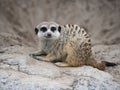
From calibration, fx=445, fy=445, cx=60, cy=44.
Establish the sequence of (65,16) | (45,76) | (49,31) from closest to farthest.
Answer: (45,76)
(49,31)
(65,16)

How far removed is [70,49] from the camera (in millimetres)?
5445

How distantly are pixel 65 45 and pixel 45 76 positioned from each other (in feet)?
2.28

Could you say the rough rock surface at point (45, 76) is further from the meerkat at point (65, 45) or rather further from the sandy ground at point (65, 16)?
the sandy ground at point (65, 16)

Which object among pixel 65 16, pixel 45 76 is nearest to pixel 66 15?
pixel 65 16

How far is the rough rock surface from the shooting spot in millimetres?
4672

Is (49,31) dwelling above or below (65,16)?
below

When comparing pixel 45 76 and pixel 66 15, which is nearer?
pixel 45 76

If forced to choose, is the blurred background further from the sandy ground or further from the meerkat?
the meerkat

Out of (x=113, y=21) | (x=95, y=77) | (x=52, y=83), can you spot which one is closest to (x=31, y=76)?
(x=52, y=83)

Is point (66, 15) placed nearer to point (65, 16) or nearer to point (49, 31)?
point (65, 16)

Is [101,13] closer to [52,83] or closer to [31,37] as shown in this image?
[31,37]

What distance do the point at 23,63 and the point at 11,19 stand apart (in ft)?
12.4

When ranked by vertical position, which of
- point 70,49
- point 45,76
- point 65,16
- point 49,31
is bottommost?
point 45,76

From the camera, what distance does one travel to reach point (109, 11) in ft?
30.3
